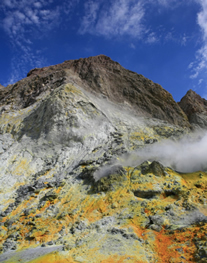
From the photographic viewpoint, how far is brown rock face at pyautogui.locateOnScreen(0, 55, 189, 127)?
26906mm

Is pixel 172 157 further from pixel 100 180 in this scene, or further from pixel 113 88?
pixel 113 88

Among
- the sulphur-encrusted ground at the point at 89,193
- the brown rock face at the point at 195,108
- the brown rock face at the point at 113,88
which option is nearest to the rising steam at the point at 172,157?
the sulphur-encrusted ground at the point at 89,193

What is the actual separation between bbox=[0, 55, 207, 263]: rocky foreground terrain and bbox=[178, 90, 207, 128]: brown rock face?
298 millimetres

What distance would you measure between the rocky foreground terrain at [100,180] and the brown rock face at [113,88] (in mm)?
236

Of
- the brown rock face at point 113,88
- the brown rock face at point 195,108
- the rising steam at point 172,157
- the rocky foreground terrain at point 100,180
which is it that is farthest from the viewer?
the brown rock face at point 195,108

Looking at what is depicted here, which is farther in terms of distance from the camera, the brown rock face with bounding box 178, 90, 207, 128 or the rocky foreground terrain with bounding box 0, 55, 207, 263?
the brown rock face with bounding box 178, 90, 207, 128

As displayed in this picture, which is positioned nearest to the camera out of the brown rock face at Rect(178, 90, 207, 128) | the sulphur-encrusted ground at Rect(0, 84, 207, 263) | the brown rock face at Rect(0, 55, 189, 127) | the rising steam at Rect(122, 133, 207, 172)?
the sulphur-encrusted ground at Rect(0, 84, 207, 263)

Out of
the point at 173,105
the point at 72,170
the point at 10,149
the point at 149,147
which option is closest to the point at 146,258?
the point at 72,170

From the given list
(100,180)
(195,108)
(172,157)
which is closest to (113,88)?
(195,108)

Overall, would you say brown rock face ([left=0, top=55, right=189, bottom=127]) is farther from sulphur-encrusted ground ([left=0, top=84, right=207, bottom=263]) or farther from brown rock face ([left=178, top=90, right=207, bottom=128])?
sulphur-encrusted ground ([left=0, top=84, right=207, bottom=263])

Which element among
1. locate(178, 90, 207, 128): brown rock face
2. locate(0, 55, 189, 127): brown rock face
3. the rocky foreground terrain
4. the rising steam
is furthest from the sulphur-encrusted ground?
locate(178, 90, 207, 128): brown rock face

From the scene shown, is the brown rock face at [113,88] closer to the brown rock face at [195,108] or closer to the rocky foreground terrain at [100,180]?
the rocky foreground terrain at [100,180]

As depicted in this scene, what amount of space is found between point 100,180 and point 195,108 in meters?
25.3

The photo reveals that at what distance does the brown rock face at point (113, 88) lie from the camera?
26.9 metres
